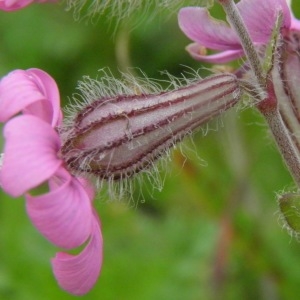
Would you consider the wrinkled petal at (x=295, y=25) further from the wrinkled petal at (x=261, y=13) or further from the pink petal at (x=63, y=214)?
the pink petal at (x=63, y=214)

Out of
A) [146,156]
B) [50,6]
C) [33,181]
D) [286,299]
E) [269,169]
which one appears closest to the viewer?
[33,181]

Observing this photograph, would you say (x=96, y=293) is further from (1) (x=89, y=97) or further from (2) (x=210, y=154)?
(1) (x=89, y=97)

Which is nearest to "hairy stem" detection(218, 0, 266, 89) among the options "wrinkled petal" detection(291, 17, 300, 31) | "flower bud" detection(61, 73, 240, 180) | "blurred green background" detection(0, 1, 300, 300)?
"flower bud" detection(61, 73, 240, 180)

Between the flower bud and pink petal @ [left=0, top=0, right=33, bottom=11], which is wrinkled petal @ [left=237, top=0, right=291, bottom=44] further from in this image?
pink petal @ [left=0, top=0, right=33, bottom=11]

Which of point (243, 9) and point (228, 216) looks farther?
point (228, 216)

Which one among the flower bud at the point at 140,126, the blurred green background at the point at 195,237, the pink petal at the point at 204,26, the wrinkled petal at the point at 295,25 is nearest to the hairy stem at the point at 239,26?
the flower bud at the point at 140,126

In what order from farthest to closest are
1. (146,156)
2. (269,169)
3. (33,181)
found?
(269,169)
(146,156)
(33,181)

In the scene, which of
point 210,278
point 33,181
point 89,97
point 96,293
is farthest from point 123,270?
point 33,181
